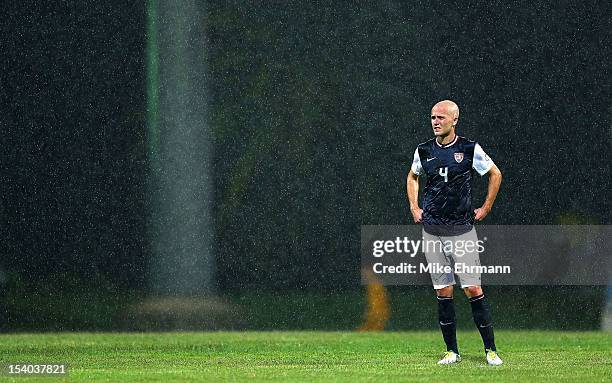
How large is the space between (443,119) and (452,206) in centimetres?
63

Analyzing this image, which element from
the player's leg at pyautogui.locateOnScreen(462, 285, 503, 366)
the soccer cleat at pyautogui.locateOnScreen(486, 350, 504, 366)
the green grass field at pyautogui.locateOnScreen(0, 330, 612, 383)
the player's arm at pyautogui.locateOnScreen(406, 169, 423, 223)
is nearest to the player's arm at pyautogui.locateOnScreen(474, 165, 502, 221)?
the player's arm at pyautogui.locateOnScreen(406, 169, 423, 223)

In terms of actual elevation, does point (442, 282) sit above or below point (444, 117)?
below

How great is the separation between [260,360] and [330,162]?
3230 millimetres

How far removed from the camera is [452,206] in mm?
8711


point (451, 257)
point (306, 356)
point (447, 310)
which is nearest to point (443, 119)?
point (451, 257)

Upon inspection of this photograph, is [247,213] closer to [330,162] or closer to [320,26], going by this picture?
[330,162]

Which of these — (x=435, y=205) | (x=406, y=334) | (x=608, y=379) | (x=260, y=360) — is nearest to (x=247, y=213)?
(x=406, y=334)

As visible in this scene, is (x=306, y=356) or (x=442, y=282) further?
(x=306, y=356)

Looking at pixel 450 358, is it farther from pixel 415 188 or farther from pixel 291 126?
pixel 291 126

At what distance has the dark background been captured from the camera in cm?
1204

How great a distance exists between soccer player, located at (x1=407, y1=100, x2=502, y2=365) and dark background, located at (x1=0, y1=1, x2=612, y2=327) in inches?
131

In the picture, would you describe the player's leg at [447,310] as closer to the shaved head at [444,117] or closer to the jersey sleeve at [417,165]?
the jersey sleeve at [417,165]

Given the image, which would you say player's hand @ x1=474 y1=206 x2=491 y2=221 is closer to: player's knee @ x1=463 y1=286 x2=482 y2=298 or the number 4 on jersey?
the number 4 on jersey

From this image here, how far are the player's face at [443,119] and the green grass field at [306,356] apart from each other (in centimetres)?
167
